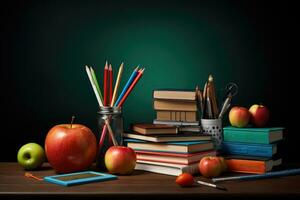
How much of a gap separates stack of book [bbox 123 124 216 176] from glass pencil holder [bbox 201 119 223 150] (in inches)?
2.4

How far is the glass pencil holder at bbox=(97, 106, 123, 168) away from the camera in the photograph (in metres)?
1.68

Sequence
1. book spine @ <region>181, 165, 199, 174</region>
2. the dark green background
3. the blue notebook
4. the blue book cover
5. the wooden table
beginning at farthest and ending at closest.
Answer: the dark green background
the blue book cover
book spine @ <region>181, 165, 199, 174</region>
the blue notebook
the wooden table

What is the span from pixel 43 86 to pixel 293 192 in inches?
39.5

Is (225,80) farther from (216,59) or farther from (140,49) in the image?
(140,49)

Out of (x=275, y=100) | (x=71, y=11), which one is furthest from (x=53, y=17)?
(x=275, y=100)

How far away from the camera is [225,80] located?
191 cm

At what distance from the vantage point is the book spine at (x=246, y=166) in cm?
159

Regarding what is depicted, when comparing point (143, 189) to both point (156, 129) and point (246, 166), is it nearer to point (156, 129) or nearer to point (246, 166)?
point (156, 129)

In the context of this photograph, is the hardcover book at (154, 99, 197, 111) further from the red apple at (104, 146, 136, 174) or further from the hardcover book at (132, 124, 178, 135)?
the red apple at (104, 146, 136, 174)

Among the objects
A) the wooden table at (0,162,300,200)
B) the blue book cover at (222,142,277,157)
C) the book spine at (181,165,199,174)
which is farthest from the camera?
the blue book cover at (222,142,277,157)

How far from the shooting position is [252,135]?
1661 millimetres

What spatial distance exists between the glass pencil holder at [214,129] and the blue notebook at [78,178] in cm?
39

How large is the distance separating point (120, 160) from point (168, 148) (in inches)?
6.1

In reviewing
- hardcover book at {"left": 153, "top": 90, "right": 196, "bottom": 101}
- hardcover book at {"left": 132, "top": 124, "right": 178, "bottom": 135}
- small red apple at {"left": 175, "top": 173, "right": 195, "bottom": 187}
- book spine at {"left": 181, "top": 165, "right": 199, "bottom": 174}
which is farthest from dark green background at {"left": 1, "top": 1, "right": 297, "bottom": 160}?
small red apple at {"left": 175, "top": 173, "right": 195, "bottom": 187}
